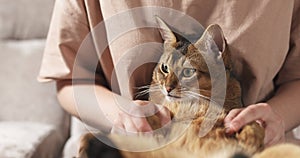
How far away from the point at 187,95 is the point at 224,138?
12 centimetres

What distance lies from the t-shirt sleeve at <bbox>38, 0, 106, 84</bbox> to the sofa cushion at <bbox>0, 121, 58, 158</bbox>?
0.25m

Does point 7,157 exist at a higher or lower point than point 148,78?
lower

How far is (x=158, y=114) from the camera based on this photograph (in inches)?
26.2

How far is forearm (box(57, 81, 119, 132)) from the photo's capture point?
850 millimetres

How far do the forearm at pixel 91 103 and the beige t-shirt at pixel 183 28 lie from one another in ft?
0.08

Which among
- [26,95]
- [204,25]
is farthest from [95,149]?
[26,95]

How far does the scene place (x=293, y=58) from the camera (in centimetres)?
90

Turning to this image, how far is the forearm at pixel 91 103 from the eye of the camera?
850 millimetres

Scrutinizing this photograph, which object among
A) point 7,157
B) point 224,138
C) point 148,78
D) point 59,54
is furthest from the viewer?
point 7,157

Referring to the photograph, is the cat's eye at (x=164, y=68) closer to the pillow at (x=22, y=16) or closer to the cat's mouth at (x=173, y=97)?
the cat's mouth at (x=173, y=97)

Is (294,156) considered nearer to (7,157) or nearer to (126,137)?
(126,137)

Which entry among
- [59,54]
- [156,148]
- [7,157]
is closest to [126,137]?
[156,148]

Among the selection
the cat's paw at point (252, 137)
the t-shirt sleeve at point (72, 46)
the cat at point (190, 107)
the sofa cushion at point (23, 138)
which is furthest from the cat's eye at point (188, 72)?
the sofa cushion at point (23, 138)

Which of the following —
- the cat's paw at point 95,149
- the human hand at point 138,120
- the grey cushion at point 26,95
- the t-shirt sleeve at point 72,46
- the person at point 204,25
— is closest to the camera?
the cat's paw at point 95,149
